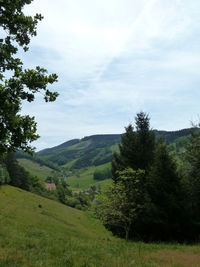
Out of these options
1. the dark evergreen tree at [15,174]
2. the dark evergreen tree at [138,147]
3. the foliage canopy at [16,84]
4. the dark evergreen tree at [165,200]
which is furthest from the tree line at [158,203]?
the dark evergreen tree at [15,174]

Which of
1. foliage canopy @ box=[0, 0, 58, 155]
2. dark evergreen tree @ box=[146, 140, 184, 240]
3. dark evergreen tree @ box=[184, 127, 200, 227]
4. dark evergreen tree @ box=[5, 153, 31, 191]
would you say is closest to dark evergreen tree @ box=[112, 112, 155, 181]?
dark evergreen tree @ box=[146, 140, 184, 240]

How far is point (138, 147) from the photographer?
27953mm

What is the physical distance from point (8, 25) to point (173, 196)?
2129 centimetres

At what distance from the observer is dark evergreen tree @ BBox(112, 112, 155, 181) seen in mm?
27750

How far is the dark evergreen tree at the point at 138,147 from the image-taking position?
91.0ft

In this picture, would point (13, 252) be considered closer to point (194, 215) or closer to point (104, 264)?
point (104, 264)

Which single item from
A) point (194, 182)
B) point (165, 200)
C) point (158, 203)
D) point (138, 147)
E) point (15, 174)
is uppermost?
point (138, 147)

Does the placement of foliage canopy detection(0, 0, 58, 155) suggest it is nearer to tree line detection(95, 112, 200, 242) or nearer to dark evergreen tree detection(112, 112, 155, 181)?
tree line detection(95, 112, 200, 242)

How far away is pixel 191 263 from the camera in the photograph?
398 inches

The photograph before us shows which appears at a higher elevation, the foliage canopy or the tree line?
the foliage canopy

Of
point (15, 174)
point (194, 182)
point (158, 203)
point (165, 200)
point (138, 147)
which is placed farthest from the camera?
point (15, 174)

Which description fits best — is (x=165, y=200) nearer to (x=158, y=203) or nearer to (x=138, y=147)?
(x=158, y=203)

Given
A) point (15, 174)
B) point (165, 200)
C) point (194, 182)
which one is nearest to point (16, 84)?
point (165, 200)

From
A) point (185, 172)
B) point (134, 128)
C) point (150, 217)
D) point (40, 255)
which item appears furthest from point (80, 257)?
point (134, 128)
